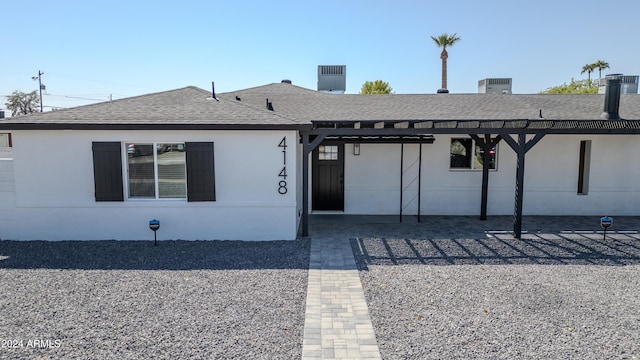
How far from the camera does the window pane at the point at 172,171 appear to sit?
800 cm

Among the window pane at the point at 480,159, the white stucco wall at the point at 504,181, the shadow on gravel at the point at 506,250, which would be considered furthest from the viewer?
the window pane at the point at 480,159

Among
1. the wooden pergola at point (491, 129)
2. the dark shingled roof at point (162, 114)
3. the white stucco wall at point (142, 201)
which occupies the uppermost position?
the dark shingled roof at point (162, 114)

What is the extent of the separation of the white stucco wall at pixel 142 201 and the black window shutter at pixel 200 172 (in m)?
0.15

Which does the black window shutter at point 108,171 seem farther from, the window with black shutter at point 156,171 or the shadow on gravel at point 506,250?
the shadow on gravel at point 506,250

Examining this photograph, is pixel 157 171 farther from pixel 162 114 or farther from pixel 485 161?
pixel 485 161

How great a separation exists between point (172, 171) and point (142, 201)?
92 cm

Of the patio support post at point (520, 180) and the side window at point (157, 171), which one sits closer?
the side window at point (157, 171)

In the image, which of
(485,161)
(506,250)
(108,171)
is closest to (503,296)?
(506,250)

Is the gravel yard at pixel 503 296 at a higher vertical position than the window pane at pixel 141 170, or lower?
lower

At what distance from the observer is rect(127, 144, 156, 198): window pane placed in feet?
26.3

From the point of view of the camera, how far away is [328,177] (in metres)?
11.1

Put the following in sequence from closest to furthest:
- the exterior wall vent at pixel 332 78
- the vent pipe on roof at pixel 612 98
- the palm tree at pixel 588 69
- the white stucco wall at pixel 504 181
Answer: the vent pipe on roof at pixel 612 98 → the white stucco wall at pixel 504 181 → the exterior wall vent at pixel 332 78 → the palm tree at pixel 588 69

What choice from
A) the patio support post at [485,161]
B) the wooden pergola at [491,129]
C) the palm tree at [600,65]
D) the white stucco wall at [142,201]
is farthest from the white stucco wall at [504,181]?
the palm tree at [600,65]

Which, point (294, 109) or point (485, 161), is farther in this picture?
point (294, 109)
